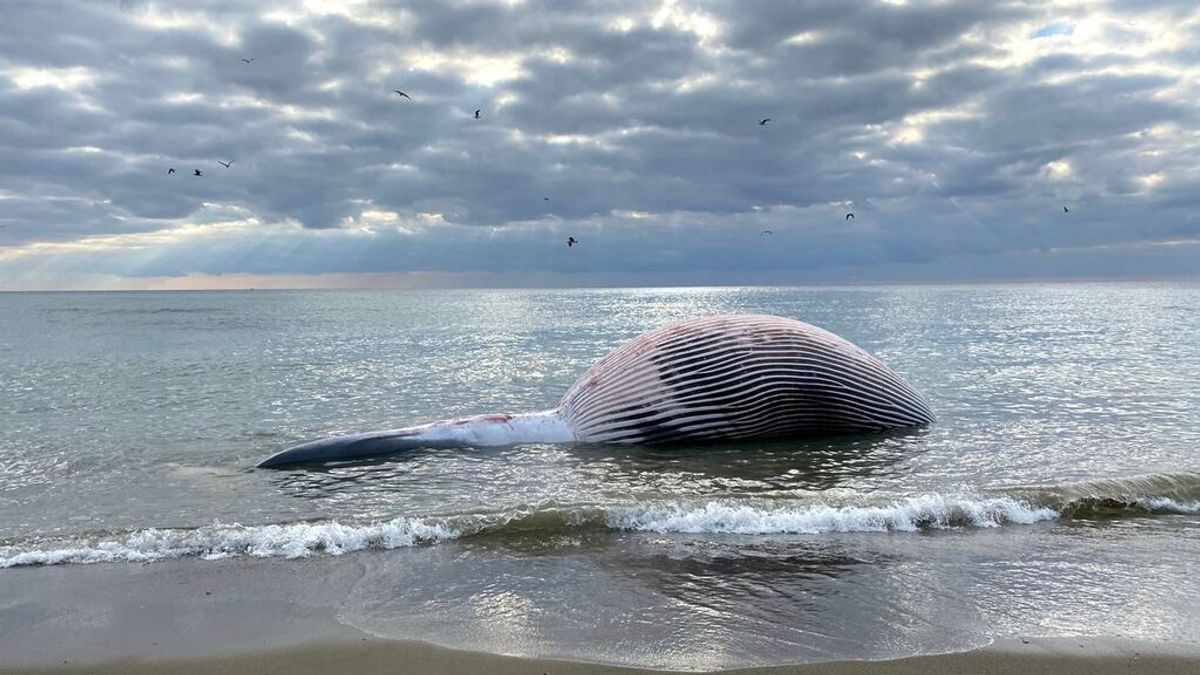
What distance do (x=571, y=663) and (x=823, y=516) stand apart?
4011 mm

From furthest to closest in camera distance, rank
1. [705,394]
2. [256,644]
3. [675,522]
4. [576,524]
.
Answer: [705,394] < [576,524] < [675,522] < [256,644]

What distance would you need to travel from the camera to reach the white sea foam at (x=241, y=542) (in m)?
7.26

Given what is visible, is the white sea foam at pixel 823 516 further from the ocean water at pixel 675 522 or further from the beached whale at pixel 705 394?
the beached whale at pixel 705 394

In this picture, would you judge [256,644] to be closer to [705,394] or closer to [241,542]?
[241,542]

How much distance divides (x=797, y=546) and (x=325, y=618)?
13.9 ft

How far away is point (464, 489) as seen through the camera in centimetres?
962

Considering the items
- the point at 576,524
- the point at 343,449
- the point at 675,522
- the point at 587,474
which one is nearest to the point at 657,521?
the point at 675,522

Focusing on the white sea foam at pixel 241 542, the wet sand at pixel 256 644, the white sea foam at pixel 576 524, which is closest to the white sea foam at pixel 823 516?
the white sea foam at pixel 576 524

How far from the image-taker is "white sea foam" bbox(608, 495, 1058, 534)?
26.3 ft

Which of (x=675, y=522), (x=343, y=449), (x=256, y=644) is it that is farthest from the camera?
(x=343, y=449)

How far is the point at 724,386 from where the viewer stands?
1174cm

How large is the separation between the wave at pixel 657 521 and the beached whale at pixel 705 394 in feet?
9.89

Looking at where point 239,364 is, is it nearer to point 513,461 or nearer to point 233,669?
point 513,461

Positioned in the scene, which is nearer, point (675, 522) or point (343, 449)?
point (675, 522)
